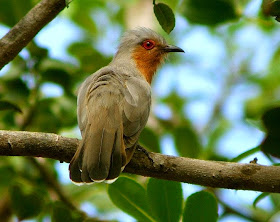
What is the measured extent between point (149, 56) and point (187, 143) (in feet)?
6.43

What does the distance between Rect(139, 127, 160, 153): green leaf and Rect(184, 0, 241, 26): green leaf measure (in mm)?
914

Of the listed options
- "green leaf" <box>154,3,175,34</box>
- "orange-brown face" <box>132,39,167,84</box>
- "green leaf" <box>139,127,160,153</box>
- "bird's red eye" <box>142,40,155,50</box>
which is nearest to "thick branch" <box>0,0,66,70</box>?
"green leaf" <box>154,3,175,34</box>

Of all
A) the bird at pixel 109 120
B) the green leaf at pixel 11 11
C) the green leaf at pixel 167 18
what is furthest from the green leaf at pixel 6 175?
the green leaf at pixel 167 18

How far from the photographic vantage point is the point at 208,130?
261 inches

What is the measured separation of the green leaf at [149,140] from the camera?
408 centimetres

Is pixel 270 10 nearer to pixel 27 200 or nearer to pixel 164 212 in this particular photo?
pixel 164 212

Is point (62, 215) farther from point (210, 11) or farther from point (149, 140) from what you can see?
point (210, 11)

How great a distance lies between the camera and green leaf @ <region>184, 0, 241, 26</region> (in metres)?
3.77

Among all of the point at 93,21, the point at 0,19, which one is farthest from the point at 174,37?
the point at 0,19

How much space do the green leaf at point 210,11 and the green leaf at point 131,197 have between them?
1304mm

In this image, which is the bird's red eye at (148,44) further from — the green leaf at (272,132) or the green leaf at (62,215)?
the green leaf at (272,132)

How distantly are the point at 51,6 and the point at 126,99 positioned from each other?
1048mm

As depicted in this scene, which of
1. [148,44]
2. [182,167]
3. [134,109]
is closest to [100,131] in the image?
[134,109]

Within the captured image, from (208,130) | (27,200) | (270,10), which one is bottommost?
(208,130)
